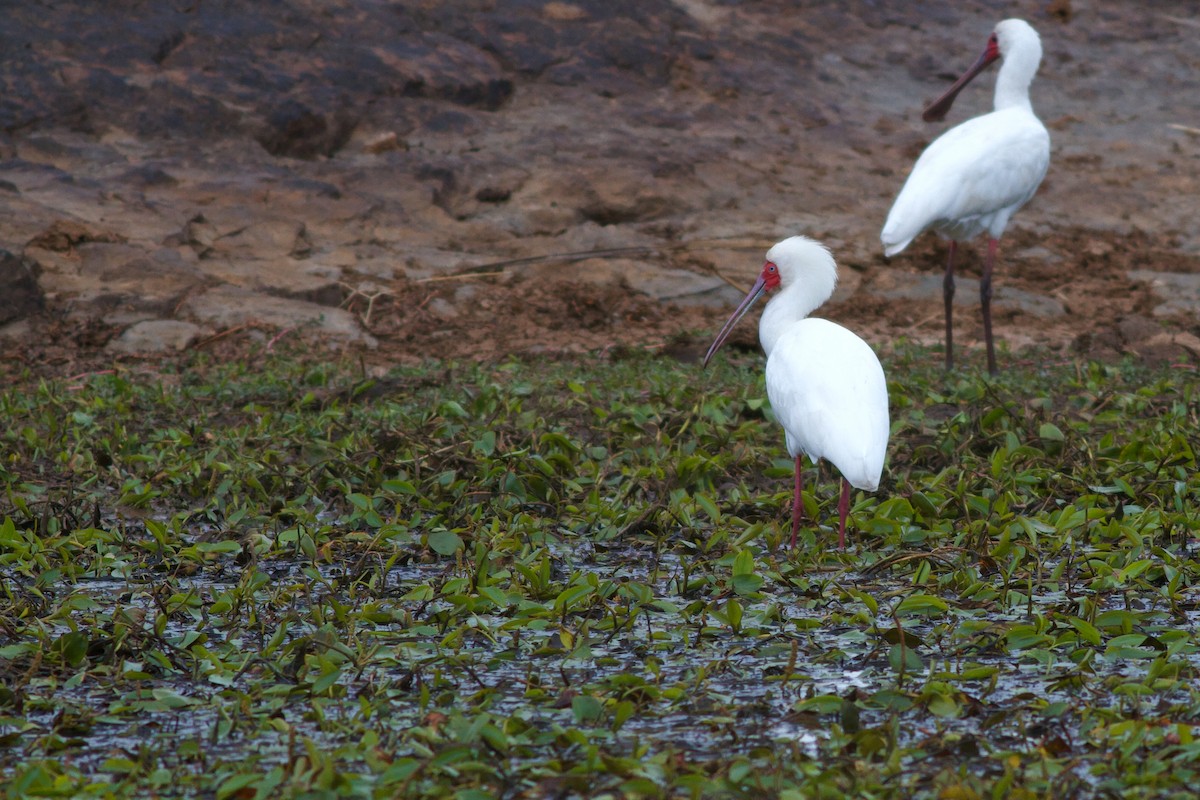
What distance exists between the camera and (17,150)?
9367 millimetres

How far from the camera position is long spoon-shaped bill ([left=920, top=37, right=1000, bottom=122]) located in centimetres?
941

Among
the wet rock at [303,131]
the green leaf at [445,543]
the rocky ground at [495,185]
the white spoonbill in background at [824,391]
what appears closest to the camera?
the green leaf at [445,543]

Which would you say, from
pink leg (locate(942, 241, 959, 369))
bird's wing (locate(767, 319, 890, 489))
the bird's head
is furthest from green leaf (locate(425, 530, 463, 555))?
pink leg (locate(942, 241, 959, 369))

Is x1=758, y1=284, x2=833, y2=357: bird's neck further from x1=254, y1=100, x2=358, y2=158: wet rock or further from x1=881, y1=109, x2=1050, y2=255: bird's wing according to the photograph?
x1=254, y1=100, x2=358, y2=158: wet rock

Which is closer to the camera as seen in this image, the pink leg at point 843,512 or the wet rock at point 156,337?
the pink leg at point 843,512

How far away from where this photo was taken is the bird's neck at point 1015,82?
28.7 feet

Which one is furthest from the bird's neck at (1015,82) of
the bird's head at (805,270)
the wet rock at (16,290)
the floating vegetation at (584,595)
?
the wet rock at (16,290)

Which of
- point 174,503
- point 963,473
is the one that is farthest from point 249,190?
point 963,473

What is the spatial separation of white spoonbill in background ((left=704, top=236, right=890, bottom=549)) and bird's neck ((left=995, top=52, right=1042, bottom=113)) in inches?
148

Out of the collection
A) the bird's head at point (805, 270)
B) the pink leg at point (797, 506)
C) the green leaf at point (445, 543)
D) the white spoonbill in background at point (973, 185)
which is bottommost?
the green leaf at point (445, 543)

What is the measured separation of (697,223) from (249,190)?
3.08m

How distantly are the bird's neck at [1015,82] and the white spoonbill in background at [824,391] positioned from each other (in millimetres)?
3751

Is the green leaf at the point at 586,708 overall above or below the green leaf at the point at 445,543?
above

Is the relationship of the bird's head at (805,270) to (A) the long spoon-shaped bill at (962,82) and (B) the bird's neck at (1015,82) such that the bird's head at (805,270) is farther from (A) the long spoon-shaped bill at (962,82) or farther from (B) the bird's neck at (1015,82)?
(A) the long spoon-shaped bill at (962,82)
